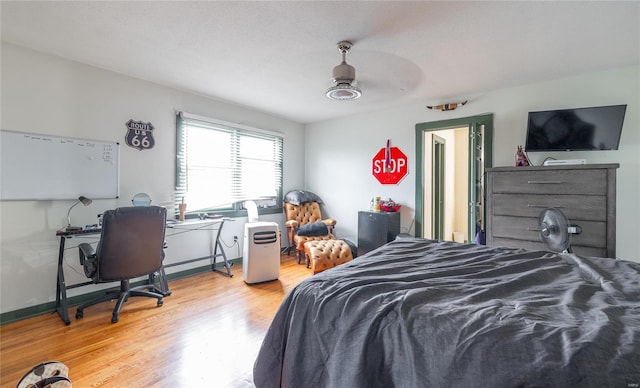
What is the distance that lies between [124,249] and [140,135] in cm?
144

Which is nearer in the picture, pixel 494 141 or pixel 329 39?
pixel 329 39

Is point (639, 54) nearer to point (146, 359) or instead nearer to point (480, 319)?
point (480, 319)

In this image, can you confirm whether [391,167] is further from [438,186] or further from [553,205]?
[553,205]

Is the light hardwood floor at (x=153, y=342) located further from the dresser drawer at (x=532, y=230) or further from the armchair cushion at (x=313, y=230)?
the dresser drawer at (x=532, y=230)

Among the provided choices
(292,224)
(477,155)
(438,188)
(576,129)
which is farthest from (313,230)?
(576,129)

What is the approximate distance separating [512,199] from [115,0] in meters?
3.70

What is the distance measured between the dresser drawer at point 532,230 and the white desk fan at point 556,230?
99 mm

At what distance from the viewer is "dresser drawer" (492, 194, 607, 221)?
7.93ft

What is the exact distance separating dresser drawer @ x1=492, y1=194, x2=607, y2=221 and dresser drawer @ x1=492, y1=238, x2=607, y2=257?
261mm

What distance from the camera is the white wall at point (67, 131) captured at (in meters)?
2.46

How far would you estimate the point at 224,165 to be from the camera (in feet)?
13.3

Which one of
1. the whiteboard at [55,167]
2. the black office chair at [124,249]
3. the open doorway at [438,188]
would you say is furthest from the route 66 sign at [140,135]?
the open doorway at [438,188]


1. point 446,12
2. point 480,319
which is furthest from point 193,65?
point 480,319

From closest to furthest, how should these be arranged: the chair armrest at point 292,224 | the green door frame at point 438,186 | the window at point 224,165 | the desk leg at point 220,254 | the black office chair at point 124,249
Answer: the black office chair at point 124,249
the window at point 224,165
the desk leg at point 220,254
the green door frame at point 438,186
the chair armrest at point 292,224
